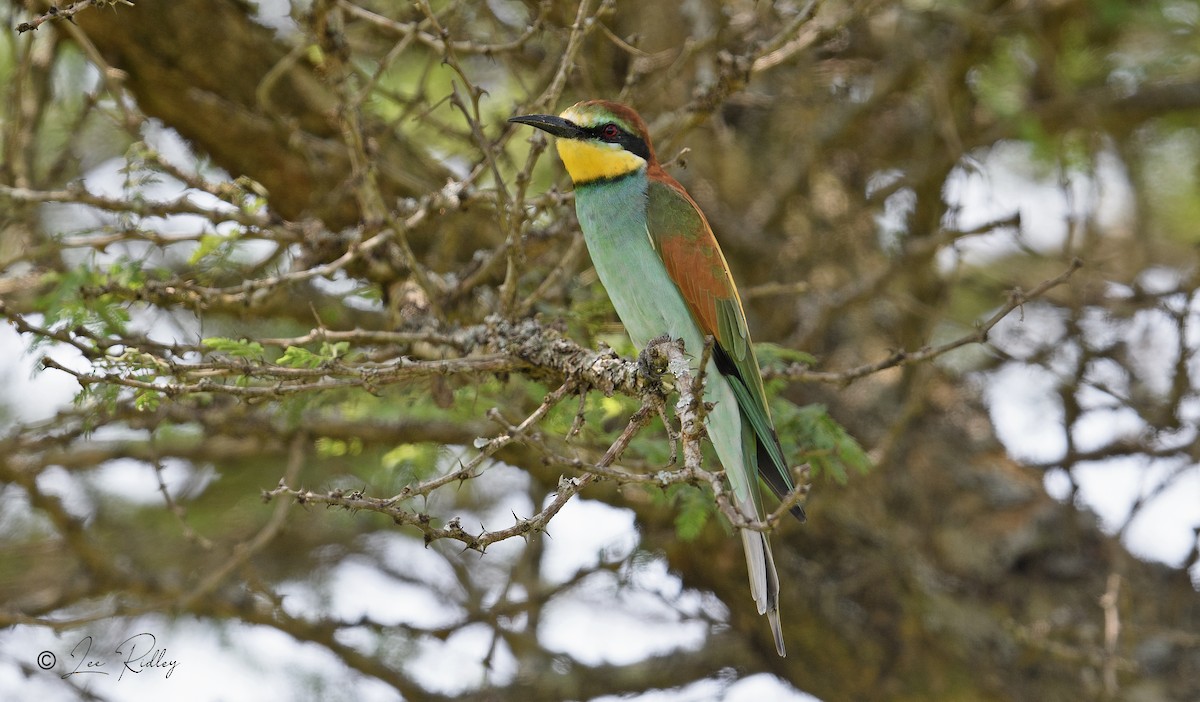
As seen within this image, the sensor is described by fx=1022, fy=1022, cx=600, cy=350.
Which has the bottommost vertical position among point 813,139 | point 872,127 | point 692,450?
point 692,450

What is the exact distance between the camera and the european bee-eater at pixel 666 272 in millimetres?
2838

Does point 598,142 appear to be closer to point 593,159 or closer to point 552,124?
point 593,159

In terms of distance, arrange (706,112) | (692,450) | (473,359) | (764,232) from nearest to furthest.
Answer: (692,450) → (473,359) → (706,112) → (764,232)

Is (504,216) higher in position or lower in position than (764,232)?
lower

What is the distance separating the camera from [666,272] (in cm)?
295

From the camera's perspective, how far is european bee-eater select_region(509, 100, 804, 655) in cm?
284

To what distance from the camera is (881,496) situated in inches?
174

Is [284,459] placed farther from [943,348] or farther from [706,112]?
[943,348]

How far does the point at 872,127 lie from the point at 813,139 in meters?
0.77

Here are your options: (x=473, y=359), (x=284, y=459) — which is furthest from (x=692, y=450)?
(x=284, y=459)

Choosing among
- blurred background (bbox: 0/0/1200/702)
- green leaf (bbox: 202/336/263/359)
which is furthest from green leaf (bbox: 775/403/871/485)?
green leaf (bbox: 202/336/263/359)

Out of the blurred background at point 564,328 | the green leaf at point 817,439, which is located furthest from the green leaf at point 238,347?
the green leaf at point 817,439

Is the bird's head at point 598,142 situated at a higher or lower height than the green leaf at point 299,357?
higher

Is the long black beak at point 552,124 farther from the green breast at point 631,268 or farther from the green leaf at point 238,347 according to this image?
the green leaf at point 238,347
